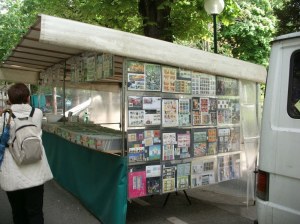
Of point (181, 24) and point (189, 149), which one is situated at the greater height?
point (181, 24)

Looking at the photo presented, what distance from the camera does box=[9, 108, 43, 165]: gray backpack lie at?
3.32 m

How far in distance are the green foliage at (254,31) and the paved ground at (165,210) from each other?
12.4 m

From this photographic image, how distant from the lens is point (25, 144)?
3334 millimetres

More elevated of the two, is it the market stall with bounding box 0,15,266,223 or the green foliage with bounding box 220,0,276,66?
the green foliage with bounding box 220,0,276,66

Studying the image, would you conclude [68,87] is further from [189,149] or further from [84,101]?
[189,149]

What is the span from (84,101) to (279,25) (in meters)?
8.73

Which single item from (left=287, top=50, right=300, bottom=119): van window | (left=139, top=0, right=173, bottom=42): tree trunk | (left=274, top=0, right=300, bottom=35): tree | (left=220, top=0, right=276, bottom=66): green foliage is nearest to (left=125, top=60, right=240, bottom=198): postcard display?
(left=287, top=50, right=300, bottom=119): van window

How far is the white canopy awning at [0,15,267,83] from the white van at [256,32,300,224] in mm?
1582

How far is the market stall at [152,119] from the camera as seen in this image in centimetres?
418

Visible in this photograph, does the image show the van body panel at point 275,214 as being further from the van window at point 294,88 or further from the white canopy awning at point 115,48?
the white canopy awning at point 115,48

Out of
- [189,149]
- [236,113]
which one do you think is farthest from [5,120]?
[236,113]

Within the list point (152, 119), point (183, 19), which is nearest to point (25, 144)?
point (152, 119)

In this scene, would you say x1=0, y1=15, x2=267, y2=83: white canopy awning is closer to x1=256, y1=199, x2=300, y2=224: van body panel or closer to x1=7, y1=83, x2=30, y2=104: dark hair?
x1=7, y1=83, x2=30, y2=104: dark hair

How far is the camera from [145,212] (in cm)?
526
